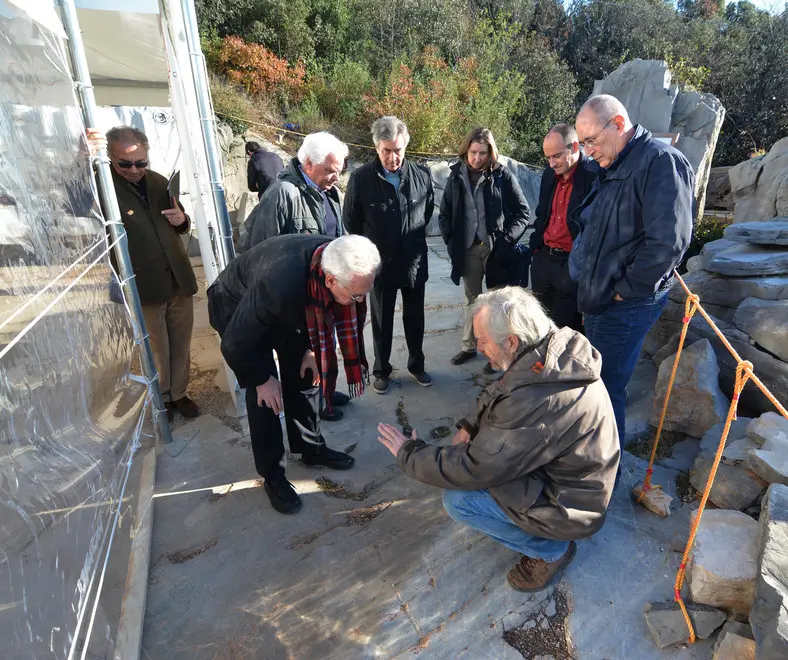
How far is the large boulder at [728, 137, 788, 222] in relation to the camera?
634 centimetres

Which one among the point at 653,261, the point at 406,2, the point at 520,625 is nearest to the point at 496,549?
the point at 520,625

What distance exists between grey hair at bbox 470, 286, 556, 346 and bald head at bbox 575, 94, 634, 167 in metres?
0.96

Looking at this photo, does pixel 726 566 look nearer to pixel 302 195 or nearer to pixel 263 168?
pixel 302 195

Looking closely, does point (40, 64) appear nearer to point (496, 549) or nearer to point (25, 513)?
point (25, 513)

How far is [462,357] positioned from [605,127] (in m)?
2.00

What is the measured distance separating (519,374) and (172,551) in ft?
5.58

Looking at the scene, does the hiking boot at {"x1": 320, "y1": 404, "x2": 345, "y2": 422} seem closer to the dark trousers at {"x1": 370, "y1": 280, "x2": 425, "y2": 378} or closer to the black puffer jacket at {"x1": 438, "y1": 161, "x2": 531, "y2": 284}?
the dark trousers at {"x1": 370, "y1": 280, "x2": 425, "y2": 378}

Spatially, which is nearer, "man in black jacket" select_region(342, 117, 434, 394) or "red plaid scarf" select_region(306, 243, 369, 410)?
"red plaid scarf" select_region(306, 243, 369, 410)

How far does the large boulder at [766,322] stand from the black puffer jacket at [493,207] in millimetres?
1405

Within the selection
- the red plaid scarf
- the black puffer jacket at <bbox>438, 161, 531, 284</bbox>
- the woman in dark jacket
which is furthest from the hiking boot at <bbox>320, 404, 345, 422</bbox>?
the black puffer jacket at <bbox>438, 161, 531, 284</bbox>

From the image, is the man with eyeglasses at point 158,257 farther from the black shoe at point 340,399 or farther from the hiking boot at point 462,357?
the hiking boot at point 462,357

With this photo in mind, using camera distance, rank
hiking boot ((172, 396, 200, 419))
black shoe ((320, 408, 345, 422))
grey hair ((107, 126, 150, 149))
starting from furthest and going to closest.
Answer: hiking boot ((172, 396, 200, 419))
black shoe ((320, 408, 345, 422))
grey hair ((107, 126, 150, 149))

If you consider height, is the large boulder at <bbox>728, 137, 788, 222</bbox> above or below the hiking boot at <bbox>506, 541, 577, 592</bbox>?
above

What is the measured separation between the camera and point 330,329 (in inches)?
80.5
